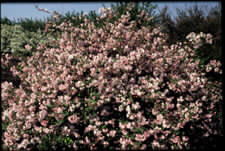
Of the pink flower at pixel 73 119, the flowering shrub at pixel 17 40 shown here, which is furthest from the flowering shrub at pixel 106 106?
the flowering shrub at pixel 17 40

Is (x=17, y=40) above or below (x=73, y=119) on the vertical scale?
above

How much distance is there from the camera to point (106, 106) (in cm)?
386

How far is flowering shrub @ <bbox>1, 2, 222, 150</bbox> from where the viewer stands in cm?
364

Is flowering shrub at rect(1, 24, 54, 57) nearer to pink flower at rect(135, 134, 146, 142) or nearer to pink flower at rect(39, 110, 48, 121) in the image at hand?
pink flower at rect(39, 110, 48, 121)

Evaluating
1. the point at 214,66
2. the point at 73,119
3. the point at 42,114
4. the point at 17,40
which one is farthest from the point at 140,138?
the point at 17,40

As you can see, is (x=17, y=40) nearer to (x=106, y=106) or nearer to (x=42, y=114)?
(x=42, y=114)

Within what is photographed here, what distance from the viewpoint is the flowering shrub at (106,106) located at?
11.9 ft

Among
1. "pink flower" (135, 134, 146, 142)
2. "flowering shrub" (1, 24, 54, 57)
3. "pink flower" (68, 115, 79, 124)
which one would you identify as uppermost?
"flowering shrub" (1, 24, 54, 57)

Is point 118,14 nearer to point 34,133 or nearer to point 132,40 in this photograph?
point 132,40

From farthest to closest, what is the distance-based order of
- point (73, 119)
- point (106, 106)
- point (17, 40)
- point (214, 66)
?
point (17, 40) < point (214, 66) < point (106, 106) < point (73, 119)

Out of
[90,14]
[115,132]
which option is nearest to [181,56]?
[115,132]

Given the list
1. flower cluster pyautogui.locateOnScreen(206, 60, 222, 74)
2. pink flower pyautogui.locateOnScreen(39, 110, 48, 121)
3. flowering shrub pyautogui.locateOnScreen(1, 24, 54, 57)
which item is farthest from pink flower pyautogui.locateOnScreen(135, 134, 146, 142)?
flowering shrub pyautogui.locateOnScreen(1, 24, 54, 57)

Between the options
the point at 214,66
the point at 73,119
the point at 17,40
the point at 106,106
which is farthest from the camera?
the point at 17,40

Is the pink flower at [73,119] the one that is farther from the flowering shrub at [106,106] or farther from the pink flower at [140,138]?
the pink flower at [140,138]
